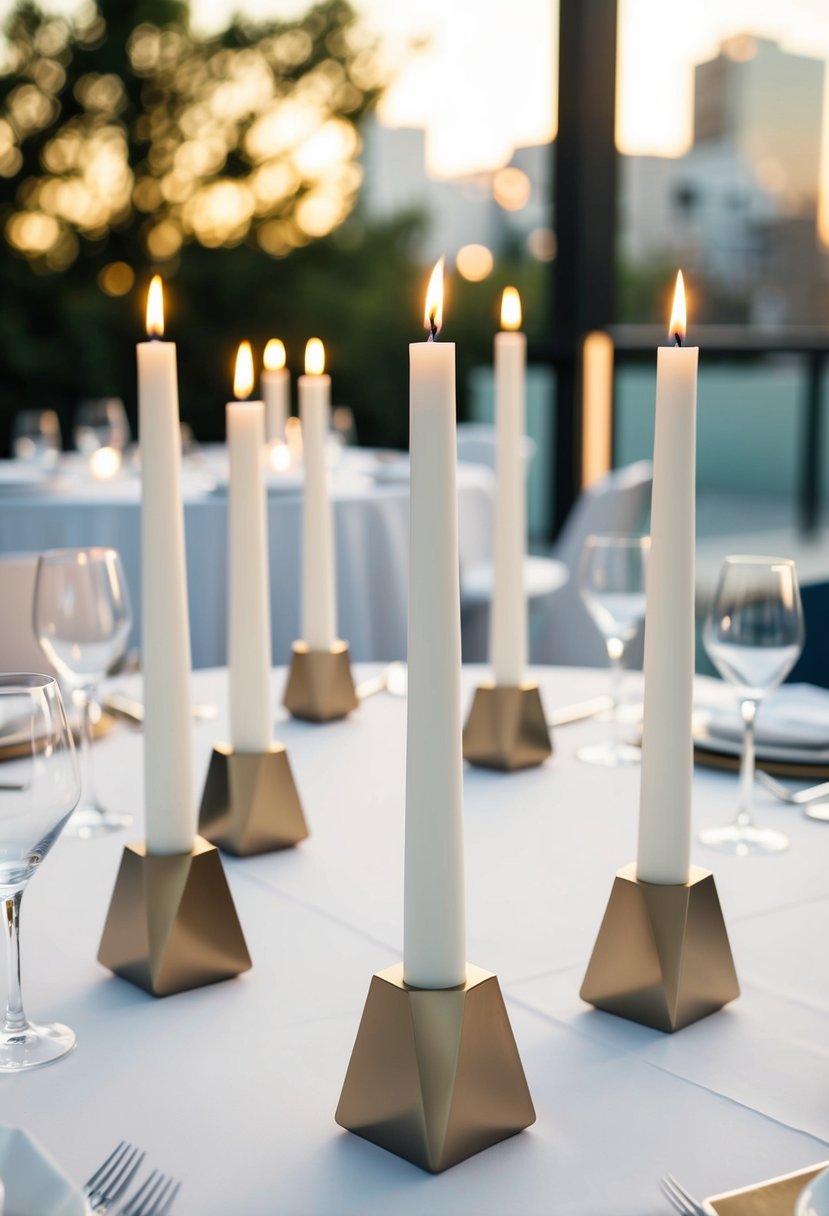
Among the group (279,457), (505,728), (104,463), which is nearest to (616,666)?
(505,728)

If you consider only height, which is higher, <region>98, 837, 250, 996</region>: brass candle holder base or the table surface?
<region>98, 837, 250, 996</region>: brass candle holder base

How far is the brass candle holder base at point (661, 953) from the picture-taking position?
2.40ft

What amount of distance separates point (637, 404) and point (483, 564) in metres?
2.00

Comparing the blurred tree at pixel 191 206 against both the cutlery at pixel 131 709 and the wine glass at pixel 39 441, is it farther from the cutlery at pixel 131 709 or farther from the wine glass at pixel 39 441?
the cutlery at pixel 131 709

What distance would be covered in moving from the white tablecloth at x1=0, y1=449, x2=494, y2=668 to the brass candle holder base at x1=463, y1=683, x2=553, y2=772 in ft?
5.29

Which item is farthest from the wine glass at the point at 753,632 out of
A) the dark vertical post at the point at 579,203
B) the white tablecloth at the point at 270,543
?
the dark vertical post at the point at 579,203

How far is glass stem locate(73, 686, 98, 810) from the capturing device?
1143 millimetres

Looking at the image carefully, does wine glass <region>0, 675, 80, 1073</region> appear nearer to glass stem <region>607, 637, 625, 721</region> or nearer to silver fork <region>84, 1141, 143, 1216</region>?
silver fork <region>84, 1141, 143, 1216</region>

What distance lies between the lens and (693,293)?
6664 mm

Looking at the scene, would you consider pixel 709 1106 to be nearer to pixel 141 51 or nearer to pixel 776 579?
pixel 776 579

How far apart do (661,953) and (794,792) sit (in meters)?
0.51

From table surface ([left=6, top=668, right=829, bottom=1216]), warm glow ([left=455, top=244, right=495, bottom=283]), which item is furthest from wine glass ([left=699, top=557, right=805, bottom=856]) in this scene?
warm glow ([left=455, top=244, right=495, bottom=283])

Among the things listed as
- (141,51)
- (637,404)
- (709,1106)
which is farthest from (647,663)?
(141,51)

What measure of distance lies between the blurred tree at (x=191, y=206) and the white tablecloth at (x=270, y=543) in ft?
17.1
